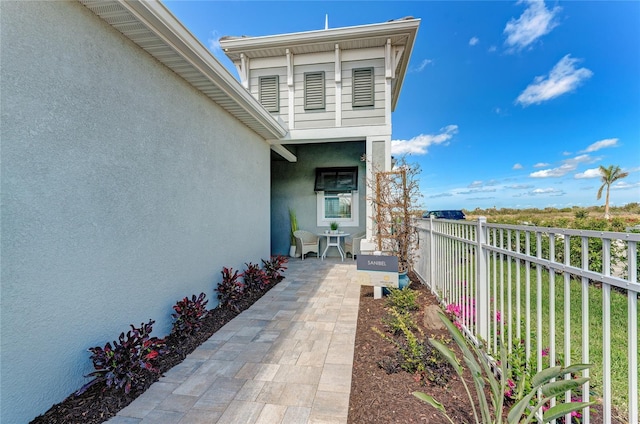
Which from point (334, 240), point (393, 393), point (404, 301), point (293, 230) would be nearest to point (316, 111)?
point (293, 230)

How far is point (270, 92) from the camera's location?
7.14 metres

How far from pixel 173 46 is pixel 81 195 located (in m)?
1.78

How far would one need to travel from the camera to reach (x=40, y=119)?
1938 mm

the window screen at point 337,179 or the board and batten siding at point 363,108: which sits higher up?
the board and batten siding at point 363,108

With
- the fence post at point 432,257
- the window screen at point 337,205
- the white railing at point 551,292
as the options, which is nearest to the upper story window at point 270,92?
the window screen at point 337,205

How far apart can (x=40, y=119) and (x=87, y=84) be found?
1.80 feet

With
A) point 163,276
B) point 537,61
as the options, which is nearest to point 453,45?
point 537,61

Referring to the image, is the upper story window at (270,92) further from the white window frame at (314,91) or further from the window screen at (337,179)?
the window screen at (337,179)

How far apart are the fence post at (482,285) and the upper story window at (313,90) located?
5.28 meters

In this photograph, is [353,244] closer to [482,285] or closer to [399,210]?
[399,210]

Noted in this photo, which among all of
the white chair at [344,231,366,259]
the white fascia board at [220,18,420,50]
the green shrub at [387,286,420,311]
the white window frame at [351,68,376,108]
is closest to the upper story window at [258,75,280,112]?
the white fascia board at [220,18,420,50]

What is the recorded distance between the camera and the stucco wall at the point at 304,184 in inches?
343

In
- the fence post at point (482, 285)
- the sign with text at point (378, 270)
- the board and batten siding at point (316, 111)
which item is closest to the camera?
the fence post at point (482, 285)

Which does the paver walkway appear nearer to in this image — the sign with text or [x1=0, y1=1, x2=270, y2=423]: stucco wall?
the sign with text
